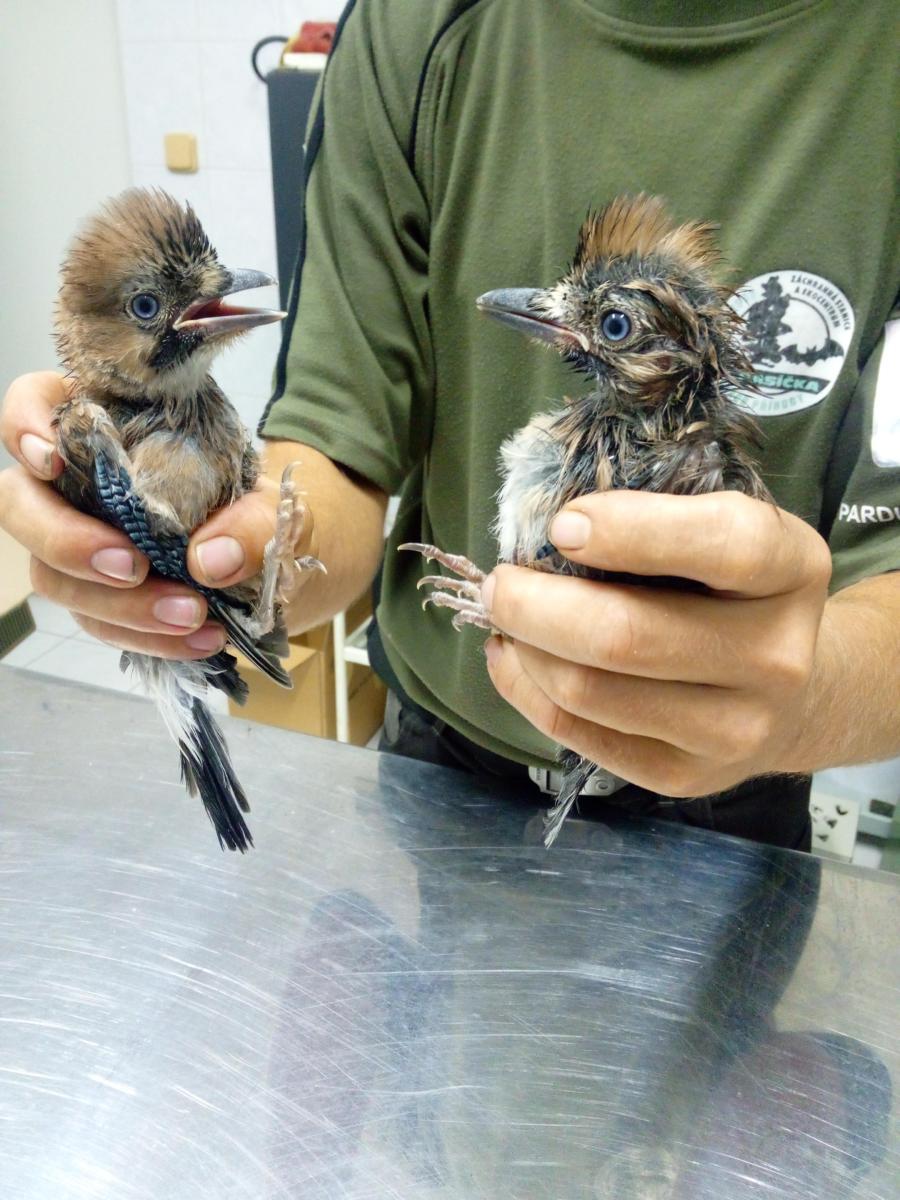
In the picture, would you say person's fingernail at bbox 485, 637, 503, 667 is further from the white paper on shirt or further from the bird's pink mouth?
the white paper on shirt

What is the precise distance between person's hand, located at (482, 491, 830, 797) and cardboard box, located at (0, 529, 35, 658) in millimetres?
1997

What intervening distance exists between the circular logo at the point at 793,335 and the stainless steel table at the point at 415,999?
2.81 ft

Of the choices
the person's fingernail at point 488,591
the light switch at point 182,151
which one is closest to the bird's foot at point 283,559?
the person's fingernail at point 488,591

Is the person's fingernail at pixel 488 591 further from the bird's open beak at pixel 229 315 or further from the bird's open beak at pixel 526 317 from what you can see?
the bird's open beak at pixel 229 315

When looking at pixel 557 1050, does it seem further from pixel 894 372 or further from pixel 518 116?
pixel 518 116

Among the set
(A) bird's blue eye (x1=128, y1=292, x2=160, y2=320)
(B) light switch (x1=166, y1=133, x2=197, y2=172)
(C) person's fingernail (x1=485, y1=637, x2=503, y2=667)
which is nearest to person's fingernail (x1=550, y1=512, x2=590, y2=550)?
(C) person's fingernail (x1=485, y1=637, x2=503, y2=667)

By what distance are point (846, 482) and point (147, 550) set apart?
1156 millimetres

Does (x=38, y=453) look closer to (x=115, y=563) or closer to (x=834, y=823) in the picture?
(x=115, y=563)

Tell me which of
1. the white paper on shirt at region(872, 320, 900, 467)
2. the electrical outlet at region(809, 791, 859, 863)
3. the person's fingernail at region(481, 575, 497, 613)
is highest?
the white paper on shirt at region(872, 320, 900, 467)

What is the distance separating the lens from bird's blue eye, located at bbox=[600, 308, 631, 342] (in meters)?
1.10

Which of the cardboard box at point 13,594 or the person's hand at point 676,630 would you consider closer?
the person's hand at point 676,630

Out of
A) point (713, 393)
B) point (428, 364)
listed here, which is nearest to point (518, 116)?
point (428, 364)

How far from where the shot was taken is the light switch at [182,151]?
150 inches

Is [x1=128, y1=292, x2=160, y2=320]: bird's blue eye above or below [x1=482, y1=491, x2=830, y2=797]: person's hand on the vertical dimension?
above
